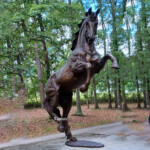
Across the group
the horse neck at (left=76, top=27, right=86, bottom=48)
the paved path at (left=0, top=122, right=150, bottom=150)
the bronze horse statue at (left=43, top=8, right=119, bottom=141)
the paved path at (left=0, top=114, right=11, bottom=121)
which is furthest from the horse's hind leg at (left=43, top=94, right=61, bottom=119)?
the paved path at (left=0, top=114, right=11, bottom=121)

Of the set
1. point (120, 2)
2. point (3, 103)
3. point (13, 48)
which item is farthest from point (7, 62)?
point (120, 2)

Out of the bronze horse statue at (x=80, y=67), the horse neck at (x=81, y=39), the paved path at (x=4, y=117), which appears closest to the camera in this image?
the bronze horse statue at (x=80, y=67)

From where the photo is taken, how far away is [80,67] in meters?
4.20

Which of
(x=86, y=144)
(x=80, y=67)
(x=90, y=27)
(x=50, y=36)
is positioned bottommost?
(x=86, y=144)

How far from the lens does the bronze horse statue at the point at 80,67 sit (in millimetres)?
4211

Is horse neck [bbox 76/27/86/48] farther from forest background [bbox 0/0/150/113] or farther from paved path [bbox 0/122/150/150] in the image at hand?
forest background [bbox 0/0/150/113]

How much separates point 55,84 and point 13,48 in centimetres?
736

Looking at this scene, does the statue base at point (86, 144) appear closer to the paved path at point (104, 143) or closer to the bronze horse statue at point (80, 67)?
the paved path at point (104, 143)

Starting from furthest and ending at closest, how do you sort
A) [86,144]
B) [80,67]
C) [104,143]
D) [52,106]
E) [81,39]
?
[104,143] < [52,106] < [86,144] < [81,39] < [80,67]

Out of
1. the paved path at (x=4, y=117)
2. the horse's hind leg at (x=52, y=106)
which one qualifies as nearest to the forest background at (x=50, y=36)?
the paved path at (x=4, y=117)

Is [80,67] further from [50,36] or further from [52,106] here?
[50,36]

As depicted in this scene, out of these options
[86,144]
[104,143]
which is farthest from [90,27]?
[104,143]

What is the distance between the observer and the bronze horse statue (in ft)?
13.8

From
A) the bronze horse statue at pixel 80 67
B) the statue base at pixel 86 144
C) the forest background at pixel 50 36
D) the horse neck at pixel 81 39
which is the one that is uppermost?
the forest background at pixel 50 36
